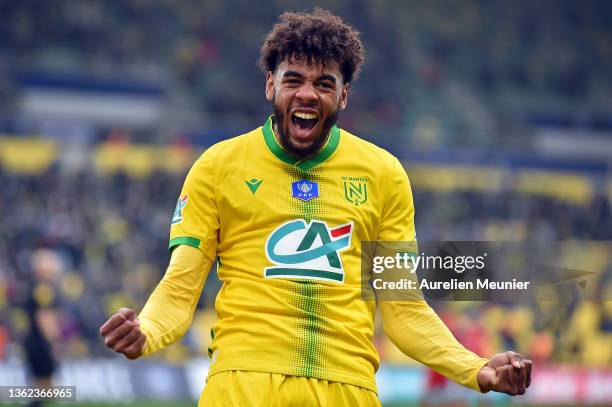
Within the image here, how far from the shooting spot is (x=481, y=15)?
2958 centimetres

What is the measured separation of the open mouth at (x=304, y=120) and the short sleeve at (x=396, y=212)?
0.36 meters

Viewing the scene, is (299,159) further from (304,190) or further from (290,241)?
(290,241)

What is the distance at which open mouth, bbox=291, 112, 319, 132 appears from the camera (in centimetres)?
412

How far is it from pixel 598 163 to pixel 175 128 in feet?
29.8

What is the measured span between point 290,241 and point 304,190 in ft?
0.63

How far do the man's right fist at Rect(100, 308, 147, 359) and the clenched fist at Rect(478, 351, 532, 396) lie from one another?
1.15 metres

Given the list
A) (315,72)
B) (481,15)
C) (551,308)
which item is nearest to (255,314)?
(315,72)

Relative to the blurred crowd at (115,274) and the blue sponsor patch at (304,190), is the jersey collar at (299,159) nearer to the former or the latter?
the blue sponsor patch at (304,190)

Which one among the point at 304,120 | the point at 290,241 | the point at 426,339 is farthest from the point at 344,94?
the point at 426,339

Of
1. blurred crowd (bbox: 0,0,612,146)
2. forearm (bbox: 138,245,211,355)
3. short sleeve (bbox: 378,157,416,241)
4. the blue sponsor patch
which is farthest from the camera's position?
blurred crowd (bbox: 0,0,612,146)

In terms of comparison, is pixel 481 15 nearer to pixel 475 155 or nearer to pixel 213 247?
pixel 475 155

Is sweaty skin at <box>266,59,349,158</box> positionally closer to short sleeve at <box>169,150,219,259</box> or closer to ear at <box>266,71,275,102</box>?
ear at <box>266,71,275,102</box>

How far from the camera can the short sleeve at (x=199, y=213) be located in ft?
13.5

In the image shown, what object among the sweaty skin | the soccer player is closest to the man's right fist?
the soccer player
